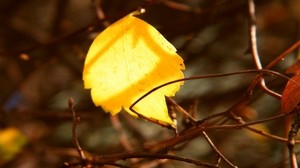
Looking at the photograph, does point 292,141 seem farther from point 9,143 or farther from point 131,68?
point 9,143

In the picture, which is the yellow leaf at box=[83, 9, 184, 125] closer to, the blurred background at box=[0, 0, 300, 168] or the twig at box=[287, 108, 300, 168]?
the twig at box=[287, 108, 300, 168]

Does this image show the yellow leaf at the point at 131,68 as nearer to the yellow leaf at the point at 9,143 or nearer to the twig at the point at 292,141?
the twig at the point at 292,141

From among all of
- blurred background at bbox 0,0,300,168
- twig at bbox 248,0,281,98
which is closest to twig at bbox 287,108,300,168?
twig at bbox 248,0,281,98

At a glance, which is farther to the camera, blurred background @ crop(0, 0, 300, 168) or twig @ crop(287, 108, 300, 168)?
blurred background @ crop(0, 0, 300, 168)

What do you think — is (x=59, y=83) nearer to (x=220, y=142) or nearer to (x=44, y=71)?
(x=44, y=71)

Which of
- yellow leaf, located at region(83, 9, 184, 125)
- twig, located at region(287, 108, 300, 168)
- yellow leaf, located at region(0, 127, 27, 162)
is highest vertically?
yellow leaf, located at region(0, 127, 27, 162)

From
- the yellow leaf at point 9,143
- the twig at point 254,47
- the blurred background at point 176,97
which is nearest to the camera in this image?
the twig at point 254,47

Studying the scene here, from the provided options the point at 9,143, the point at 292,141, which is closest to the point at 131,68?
the point at 292,141

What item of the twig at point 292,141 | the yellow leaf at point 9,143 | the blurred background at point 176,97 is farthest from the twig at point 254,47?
the yellow leaf at point 9,143

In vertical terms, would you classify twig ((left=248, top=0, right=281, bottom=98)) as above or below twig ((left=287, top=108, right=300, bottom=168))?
above

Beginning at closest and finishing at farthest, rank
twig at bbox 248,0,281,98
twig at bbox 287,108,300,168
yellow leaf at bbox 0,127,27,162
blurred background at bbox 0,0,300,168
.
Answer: twig at bbox 287,108,300,168 < twig at bbox 248,0,281,98 < yellow leaf at bbox 0,127,27,162 < blurred background at bbox 0,0,300,168
